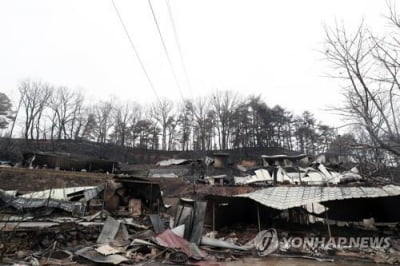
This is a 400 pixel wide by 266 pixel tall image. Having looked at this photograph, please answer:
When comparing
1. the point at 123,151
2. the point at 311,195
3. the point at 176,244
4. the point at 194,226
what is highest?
the point at 123,151

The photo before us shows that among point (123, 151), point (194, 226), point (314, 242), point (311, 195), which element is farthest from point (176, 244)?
point (123, 151)

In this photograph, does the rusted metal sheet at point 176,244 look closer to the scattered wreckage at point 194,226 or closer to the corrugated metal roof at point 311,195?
the scattered wreckage at point 194,226

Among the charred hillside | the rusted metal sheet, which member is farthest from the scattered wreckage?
the charred hillside

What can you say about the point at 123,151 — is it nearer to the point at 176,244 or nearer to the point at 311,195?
the point at 311,195

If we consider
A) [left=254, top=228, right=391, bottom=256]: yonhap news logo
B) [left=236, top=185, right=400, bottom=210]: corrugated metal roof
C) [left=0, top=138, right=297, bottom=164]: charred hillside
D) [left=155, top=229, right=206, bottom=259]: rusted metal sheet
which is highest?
[left=0, top=138, right=297, bottom=164]: charred hillside

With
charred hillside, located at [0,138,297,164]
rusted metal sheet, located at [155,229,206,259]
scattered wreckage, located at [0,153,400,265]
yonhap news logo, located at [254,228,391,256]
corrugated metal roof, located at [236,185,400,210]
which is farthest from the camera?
charred hillside, located at [0,138,297,164]

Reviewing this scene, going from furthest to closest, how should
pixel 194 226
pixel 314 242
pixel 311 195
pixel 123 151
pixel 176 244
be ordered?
pixel 123 151 → pixel 311 195 → pixel 314 242 → pixel 194 226 → pixel 176 244

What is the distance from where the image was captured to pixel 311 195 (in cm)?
1059

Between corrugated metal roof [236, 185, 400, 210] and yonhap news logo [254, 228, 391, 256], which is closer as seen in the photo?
yonhap news logo [254, 228, 391, 256]

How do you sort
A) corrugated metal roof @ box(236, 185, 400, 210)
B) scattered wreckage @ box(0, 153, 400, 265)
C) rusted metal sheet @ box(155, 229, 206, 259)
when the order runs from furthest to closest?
corrugated metal roof @ box(236, 185, 400, 210), rusted metal sheet @ box(155, 229, 206, 259), scattered wreckage @ box(0, 153, 400, 265)

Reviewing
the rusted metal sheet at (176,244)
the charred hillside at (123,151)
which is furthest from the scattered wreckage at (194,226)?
the charred hillside at (123,151)

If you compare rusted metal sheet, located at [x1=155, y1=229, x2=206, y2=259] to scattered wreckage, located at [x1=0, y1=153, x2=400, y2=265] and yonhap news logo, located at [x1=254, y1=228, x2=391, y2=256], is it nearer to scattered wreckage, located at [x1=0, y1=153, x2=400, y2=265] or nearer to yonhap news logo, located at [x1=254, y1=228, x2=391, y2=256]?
scattered wreckage, located at [x1=0, y1=153, x2=400, y2=265]

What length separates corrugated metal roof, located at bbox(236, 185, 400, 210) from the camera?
9.95m

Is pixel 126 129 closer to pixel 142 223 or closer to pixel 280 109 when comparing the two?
pixel 280 109
